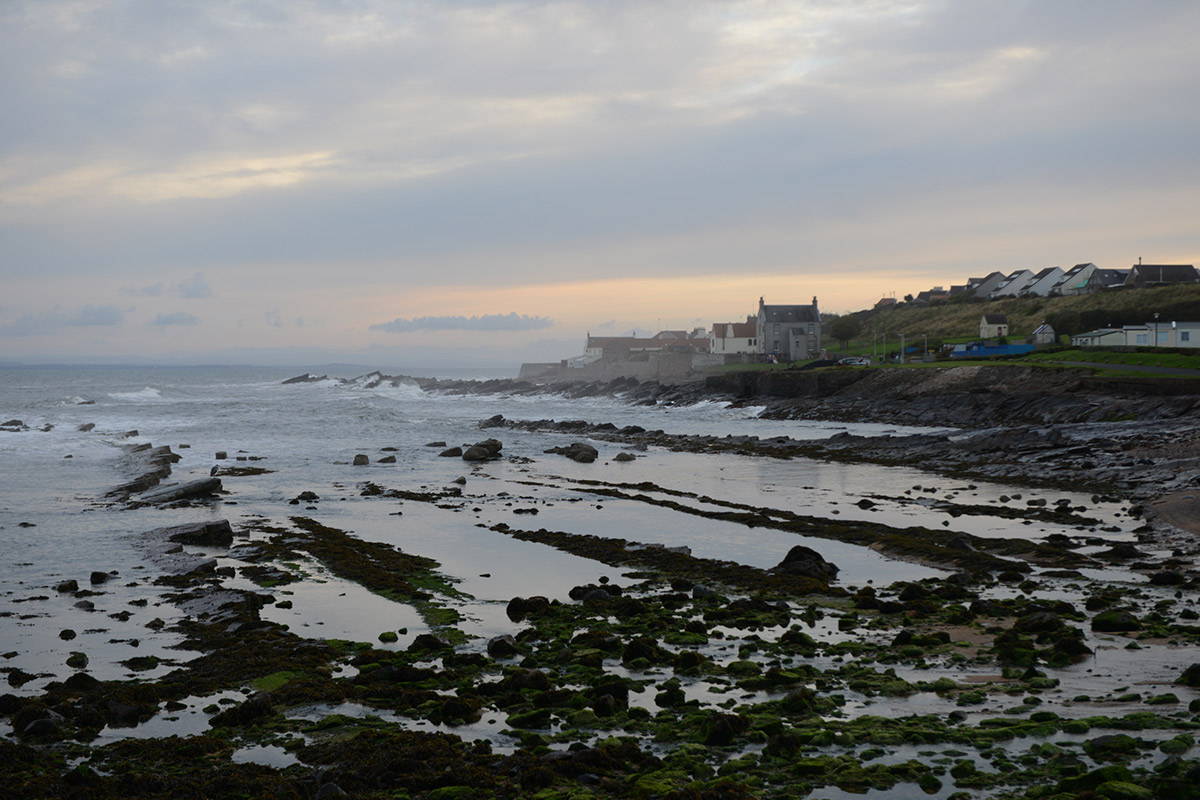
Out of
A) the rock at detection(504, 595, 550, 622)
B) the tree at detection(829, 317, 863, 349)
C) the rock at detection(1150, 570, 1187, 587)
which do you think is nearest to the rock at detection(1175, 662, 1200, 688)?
the rock at detection(1150, 570, 1187, 587)

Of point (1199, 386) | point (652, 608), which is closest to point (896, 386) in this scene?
point (1199, 386)

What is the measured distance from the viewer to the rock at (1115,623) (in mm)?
14945

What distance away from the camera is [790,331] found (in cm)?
11506

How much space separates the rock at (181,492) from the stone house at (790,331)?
87.7m

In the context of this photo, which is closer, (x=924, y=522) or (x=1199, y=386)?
(x=924, y=522)

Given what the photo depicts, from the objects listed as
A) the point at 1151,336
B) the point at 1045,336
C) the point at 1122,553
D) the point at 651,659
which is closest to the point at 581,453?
the point at 1122,553

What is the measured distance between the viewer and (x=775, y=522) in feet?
89.2

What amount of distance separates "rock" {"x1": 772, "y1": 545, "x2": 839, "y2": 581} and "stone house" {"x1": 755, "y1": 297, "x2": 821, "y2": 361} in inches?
3687

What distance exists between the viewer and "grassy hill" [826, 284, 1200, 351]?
90.9 metres

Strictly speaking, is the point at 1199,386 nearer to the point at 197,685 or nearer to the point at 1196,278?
the point at 197,685

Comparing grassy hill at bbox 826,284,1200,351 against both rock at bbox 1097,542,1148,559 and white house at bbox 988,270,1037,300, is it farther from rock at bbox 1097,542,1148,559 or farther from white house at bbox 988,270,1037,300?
rock at bbox 1097,542,1148,559

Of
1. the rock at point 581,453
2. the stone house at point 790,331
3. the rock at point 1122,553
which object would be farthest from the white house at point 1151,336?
the rock at point 1122,553

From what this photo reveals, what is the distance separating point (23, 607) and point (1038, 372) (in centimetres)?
5852

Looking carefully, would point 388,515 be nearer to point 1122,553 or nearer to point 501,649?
point 501,649
